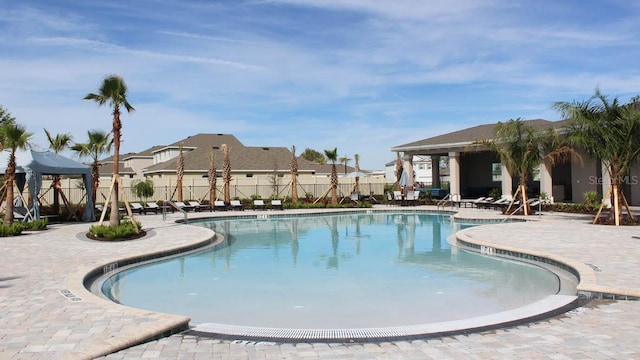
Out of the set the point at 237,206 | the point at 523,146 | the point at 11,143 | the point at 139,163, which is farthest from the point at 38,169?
the point at 139,163

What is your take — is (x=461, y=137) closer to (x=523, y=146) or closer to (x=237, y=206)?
(x=523, y=146)

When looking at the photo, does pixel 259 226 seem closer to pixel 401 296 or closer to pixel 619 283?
pixel 401 296

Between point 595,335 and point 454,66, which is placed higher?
point 454,66

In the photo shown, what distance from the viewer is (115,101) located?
673 inches

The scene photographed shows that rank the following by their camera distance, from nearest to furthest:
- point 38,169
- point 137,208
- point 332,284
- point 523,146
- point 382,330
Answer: point 382,330
point 332,284
point 38,169
point 523,146
point 137,208

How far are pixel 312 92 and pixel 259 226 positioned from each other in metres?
13.2

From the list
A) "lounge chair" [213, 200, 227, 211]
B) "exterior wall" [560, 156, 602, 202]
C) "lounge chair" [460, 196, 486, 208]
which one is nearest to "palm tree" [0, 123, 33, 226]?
"lounge chair" [213, 200, 227, 211]

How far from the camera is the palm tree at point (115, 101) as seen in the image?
54.9 feet

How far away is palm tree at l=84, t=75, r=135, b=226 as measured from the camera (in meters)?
16.7

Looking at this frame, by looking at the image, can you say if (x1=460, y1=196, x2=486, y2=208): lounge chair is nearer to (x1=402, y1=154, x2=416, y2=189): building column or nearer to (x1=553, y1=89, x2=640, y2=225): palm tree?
(x1=402, y1=154, x2=416, y2=189): building column

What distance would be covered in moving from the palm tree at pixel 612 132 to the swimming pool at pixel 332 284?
635cm

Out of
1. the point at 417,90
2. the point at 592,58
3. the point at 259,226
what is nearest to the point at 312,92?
the point at 417,90

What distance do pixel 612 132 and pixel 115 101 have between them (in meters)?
16.7

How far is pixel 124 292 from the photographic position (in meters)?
9.68
